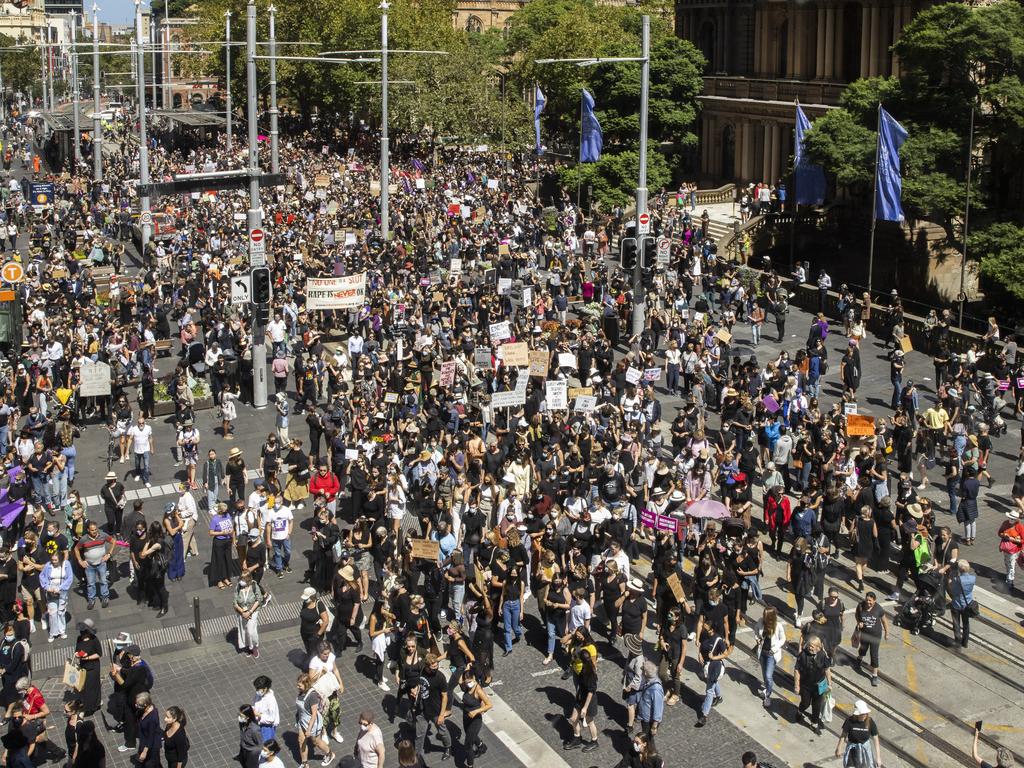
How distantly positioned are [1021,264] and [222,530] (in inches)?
1016

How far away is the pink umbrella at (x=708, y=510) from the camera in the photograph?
68.3 ft

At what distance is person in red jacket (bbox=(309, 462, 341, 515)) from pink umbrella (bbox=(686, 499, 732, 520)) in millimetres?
6476

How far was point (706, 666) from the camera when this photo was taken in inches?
680

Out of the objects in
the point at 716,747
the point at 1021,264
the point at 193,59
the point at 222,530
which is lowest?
the point at 716,747

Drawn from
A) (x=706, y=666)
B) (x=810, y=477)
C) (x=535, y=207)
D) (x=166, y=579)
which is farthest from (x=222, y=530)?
(x=535, y=207)

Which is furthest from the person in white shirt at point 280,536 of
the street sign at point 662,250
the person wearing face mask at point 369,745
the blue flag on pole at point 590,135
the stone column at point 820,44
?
the stone column at point 820,44

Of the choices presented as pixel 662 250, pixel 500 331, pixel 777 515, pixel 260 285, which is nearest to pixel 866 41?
pixel 662 250

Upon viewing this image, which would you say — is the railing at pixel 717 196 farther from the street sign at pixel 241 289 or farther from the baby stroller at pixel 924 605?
the baby stroller at pixel 924 605

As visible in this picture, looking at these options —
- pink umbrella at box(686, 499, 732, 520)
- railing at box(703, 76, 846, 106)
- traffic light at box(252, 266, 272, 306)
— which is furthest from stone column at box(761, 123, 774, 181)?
pink umbrella at box(686, 499, 732, 520)

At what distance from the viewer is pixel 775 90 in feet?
206

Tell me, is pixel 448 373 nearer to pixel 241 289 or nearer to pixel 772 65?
pixel 241 289

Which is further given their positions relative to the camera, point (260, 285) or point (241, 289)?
point (241, 289)

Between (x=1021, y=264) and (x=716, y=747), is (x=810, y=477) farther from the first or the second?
(x=1021, y=264)

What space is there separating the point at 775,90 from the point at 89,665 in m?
52.5
